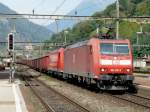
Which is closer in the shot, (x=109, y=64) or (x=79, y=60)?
(x=109, y=64)

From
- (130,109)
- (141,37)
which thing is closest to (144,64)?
(141,37)

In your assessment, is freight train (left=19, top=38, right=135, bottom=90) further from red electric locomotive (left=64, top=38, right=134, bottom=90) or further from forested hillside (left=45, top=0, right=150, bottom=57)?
forested hillside (left=45, top=0, right=150, bottom=57)

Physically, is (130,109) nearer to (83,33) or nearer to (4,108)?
(4,108)

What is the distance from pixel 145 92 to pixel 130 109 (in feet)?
30.5

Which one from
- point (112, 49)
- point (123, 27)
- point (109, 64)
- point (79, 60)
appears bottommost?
point (109, 64)

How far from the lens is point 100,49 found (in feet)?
87.4

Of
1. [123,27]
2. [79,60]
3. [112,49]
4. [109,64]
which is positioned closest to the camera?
[109,64]

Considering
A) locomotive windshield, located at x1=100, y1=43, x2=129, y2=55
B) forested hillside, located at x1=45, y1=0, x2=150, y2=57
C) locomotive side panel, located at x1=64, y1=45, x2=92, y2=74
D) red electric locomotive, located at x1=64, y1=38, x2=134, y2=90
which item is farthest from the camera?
forested hillside, located at x1=45, y1=0, x2=150, y2=57

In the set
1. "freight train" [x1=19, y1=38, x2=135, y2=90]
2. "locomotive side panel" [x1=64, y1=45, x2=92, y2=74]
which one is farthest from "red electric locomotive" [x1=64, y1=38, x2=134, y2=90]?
"locomotive side panel" [x1=64, y1=45, x2=92, y2=74]

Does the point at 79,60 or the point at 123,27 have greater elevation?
the point at 123,27

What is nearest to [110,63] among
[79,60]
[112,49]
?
[112,49]

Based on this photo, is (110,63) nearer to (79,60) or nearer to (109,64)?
(109,64)

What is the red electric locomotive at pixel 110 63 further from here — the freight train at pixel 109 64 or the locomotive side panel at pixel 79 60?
the locomotive side panel at pixel 79 60

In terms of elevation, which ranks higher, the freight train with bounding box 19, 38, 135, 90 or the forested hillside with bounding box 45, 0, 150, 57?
the forested hillside with bounding box 45, 0, 150, 57
